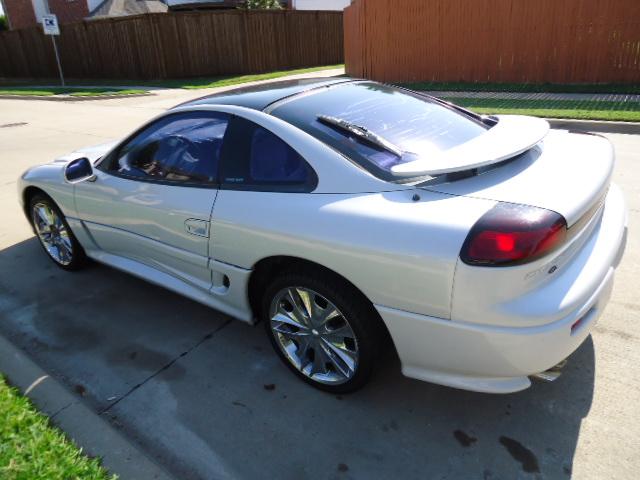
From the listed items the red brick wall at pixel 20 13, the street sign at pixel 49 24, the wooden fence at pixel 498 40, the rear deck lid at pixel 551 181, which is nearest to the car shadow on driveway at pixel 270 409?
the rear deck lid at pixel 551 181

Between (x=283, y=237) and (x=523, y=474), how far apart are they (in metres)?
1.50

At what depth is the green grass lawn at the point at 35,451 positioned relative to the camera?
2246mm

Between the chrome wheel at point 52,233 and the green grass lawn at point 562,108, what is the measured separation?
24.7 ft

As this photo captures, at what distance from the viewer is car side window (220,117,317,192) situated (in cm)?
256

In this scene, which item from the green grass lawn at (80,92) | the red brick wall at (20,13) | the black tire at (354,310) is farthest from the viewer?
Result: the red brick wall at (20,13)

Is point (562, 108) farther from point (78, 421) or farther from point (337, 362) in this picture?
point (78, 421)

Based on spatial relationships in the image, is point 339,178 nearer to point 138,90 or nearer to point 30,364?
point 30,364

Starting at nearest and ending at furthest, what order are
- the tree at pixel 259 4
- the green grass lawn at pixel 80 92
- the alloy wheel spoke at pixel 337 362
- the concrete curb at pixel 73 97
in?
the alloy wheel spoke at pixel 337 362, the concrete curb at pixel 73 97, the green grass lawn at pixel 80 92, the tree at pixel 259 4

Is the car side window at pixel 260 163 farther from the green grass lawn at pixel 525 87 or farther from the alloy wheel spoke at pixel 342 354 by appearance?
the green grass lawn at pixel 525 87

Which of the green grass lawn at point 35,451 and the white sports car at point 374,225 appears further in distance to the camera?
the green grass lawn at point 35,451

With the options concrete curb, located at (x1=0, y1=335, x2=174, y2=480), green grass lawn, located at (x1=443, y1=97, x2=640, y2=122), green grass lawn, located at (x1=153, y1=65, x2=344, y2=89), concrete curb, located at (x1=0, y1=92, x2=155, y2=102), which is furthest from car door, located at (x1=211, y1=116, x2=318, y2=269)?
green grass lawn, located at (x1=153, y1=65, x2=344, y2=89)

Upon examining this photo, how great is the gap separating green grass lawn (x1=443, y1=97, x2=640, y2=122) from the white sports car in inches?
252

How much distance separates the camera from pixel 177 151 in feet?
10.7

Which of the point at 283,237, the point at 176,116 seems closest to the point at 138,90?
Result: the point at 176,116
